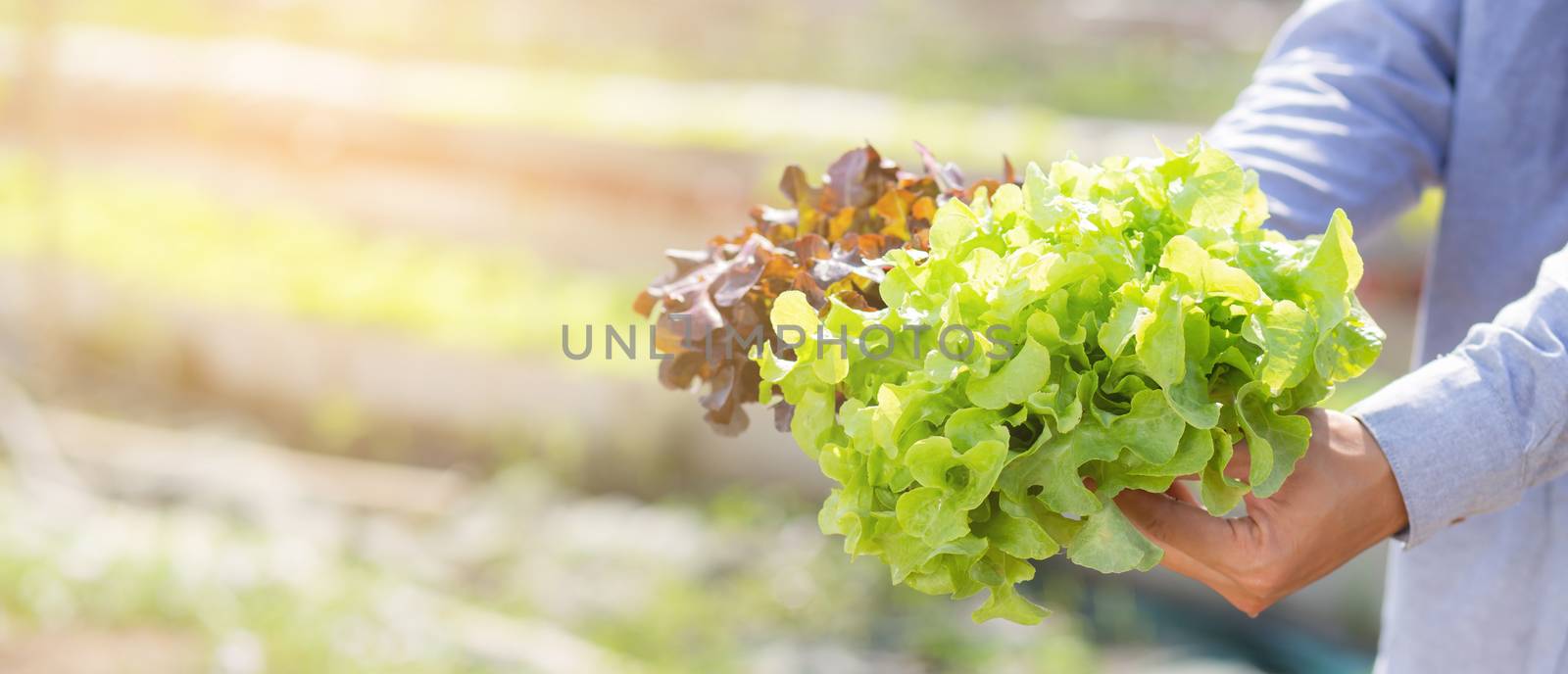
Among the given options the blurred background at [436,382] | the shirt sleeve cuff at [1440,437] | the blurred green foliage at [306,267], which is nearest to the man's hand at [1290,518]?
the shirt sleeve cuff at [1440,437]

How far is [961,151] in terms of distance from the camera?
18.1 ft

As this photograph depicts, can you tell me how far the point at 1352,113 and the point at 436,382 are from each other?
3.77 m

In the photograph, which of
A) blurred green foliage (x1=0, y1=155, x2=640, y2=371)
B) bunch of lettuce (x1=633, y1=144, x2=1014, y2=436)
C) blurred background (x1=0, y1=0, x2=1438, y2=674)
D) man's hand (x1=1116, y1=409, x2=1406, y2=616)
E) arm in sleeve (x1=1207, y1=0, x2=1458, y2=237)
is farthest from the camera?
blurred green foliage (x1=0, y1=155, x2=640, y2=371)

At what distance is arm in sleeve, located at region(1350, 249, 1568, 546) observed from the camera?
1.14 metres

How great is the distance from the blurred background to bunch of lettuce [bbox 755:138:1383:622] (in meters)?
2.30

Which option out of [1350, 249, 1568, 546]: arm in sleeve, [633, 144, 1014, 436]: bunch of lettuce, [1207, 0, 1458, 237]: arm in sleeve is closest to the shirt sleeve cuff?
[1350, 249, 1568, 546]: arm in sleeve

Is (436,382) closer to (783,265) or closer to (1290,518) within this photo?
(783,265)

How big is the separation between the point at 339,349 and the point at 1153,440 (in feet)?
14.2

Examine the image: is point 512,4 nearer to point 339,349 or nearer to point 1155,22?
point 1155,22

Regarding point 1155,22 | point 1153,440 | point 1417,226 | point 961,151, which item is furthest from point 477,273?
point 1155,22

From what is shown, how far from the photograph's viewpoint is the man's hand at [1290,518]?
3.61ft

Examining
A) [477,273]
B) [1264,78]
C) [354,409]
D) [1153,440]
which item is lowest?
[354,409]

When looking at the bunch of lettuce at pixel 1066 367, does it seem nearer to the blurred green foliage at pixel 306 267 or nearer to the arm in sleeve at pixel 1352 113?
the arm in sleeve at pixel 1352 113

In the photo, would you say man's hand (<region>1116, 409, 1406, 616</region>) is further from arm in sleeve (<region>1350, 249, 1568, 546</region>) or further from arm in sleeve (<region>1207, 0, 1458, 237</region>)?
arm in sleeve (<region>1207, 0, 1458, 237</region>)
